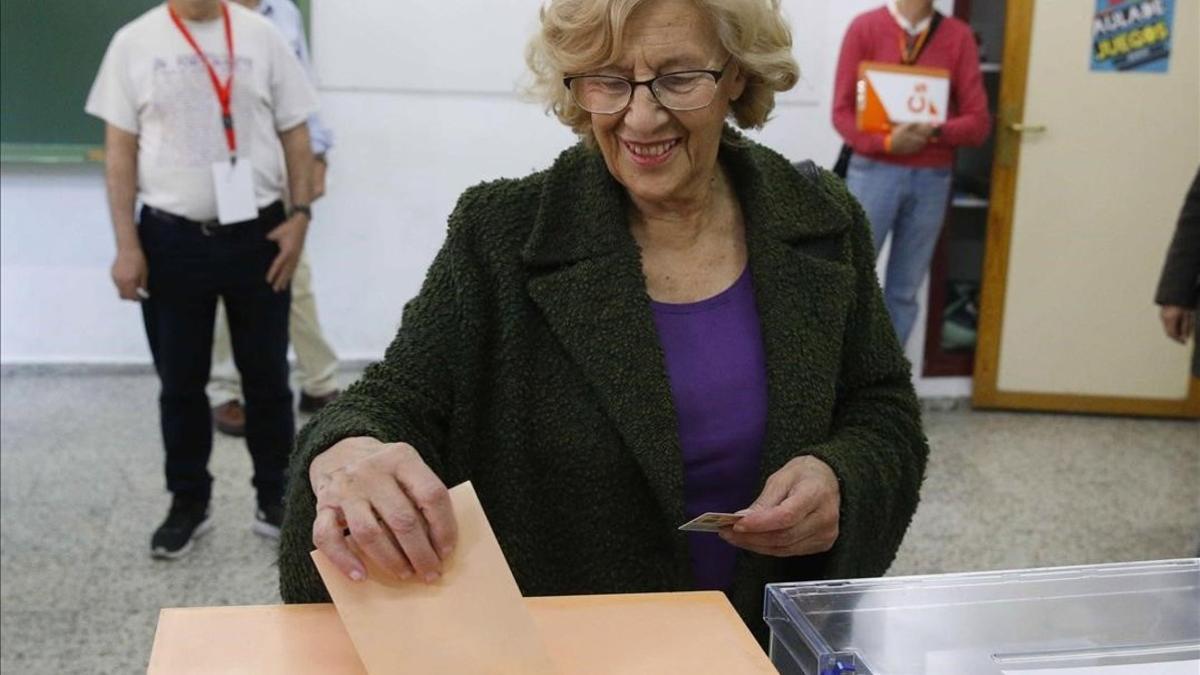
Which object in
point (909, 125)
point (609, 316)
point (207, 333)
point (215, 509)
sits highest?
point (609, 316)

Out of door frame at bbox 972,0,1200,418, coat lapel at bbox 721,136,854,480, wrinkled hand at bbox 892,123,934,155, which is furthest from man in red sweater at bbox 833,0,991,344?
coat lapel at bbox 721,136,854,480

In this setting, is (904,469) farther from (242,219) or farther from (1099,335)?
(1099,335)

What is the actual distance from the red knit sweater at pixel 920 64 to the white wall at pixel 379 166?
0.39 m

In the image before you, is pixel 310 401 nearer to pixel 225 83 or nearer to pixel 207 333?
pixel 207 333

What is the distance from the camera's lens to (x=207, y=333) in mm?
3039

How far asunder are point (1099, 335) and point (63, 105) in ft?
12.6

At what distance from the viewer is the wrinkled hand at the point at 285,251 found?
3010mm

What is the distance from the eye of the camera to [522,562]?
1.33m

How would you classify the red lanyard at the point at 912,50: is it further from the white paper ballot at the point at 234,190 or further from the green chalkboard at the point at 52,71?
the green chalkboard at the point at 52,71

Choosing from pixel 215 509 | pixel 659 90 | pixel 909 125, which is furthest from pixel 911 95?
pixel 659 90

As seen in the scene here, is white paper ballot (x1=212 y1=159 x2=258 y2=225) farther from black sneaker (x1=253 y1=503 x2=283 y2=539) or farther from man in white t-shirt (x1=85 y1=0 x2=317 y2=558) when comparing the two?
black sneaker (x1=253 y1=503 x2=283 y2=539)

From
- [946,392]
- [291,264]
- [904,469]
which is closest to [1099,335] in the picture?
[946,392]

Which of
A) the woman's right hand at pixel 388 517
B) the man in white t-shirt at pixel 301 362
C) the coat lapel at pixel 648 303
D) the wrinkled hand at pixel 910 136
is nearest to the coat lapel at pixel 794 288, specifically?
the coat lapel at pixel 648 303

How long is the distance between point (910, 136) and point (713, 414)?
2.74 metres
